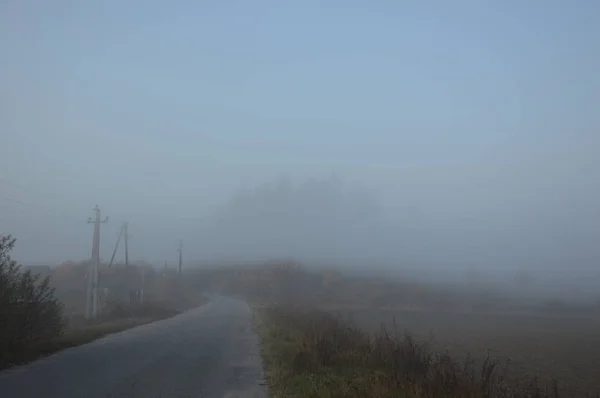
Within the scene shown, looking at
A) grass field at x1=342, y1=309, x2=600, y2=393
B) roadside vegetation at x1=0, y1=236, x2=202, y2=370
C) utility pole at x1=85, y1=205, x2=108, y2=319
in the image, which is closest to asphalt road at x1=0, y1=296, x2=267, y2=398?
roadside vegetation at x1=0, y1=236, x2=202, y2=370

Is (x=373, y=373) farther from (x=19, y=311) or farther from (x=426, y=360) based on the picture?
(x=19, y=311)

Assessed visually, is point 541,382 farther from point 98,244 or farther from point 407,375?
point 98,244

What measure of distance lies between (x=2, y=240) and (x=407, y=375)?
41.8ft

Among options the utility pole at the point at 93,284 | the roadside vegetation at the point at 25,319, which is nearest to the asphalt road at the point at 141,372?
the roadside vegetation at the point at 25,319

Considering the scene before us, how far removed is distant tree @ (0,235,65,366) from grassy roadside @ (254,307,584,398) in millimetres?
7740

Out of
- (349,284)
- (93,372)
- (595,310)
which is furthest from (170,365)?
(349,284)

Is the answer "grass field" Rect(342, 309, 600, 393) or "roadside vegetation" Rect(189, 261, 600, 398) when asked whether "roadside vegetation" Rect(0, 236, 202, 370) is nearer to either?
"roadside vegetation" Rect(189, 261, 600, 398)

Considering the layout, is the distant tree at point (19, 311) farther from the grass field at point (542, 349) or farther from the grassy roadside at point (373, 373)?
the grass field at point (542, 349)

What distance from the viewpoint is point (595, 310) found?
7294cm

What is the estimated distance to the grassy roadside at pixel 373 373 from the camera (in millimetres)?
10406

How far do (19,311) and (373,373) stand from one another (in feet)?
37.2

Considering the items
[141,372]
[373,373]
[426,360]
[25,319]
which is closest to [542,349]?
[426,360]

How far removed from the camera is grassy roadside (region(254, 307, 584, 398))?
10.4 m

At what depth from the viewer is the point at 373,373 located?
44.1ft
